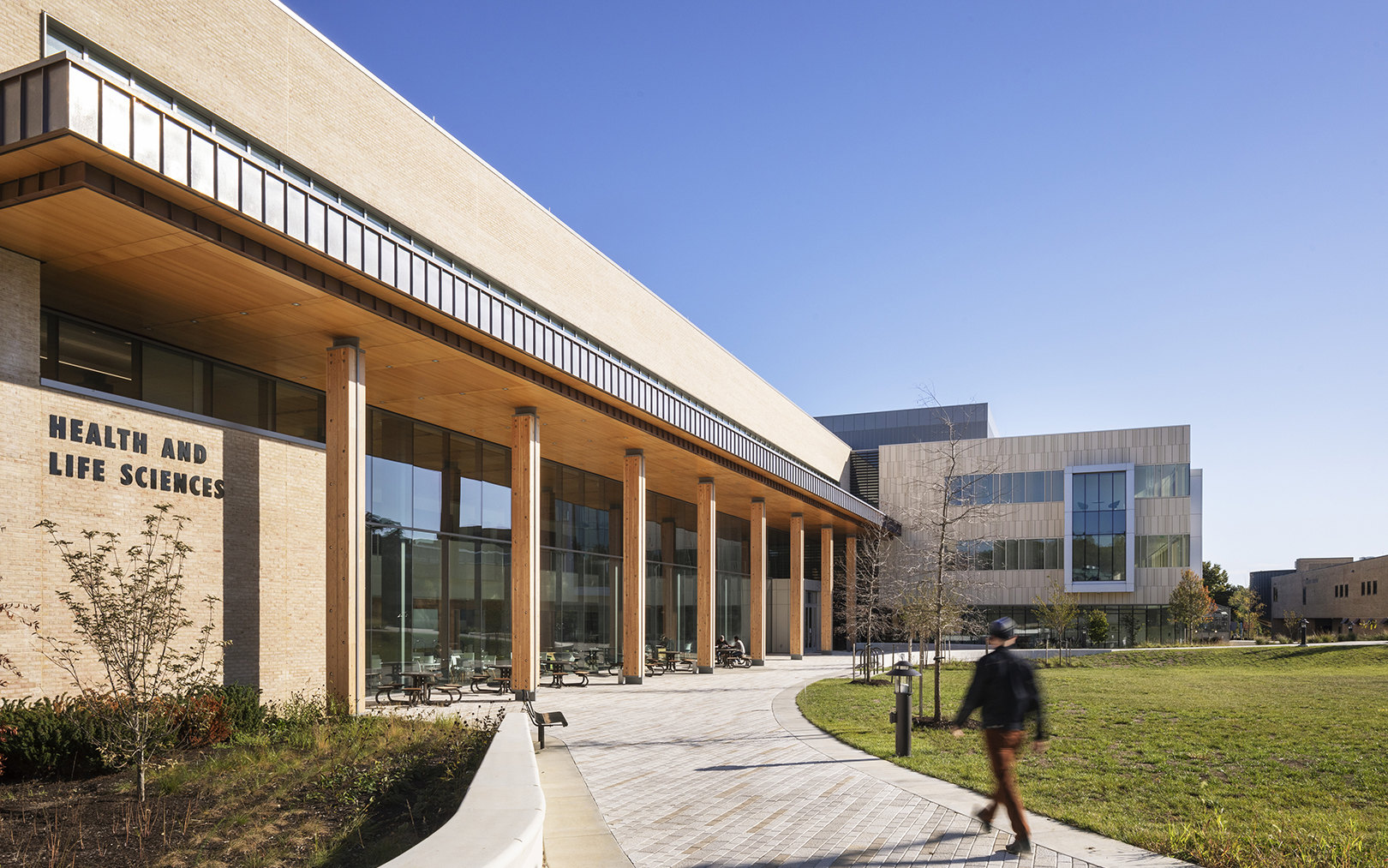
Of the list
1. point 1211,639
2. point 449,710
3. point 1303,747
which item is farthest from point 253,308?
point 1211,639

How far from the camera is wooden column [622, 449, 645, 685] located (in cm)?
2958

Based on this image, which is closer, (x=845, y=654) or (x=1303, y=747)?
(x=1303, y=747)

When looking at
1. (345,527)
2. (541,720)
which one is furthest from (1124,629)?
(345,527)

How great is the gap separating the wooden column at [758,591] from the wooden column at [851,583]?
12.2 ft

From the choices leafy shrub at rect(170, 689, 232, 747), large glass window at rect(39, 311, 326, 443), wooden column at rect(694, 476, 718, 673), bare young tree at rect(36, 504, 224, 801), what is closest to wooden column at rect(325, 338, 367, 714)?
large glass window at rect(39, 311, 326, 443)

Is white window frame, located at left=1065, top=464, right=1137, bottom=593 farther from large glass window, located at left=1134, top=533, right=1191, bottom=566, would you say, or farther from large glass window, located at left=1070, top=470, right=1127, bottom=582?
large glass window, located at left=1134, top=533, right=1191, bottom=566

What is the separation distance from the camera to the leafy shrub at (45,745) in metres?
11.4

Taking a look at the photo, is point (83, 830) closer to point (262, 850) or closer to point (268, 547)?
point (262, 850)

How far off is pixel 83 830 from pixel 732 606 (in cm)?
3958

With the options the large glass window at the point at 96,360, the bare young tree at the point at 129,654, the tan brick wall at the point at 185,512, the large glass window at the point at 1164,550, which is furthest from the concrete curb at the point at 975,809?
the large glass window at the point at 1164,550

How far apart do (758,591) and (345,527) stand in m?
24.7

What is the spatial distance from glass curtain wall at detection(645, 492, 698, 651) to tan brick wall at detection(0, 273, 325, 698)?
2003 cm

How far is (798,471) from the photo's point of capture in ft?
131

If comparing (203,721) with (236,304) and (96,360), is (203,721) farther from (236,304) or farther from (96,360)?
(96,360)
